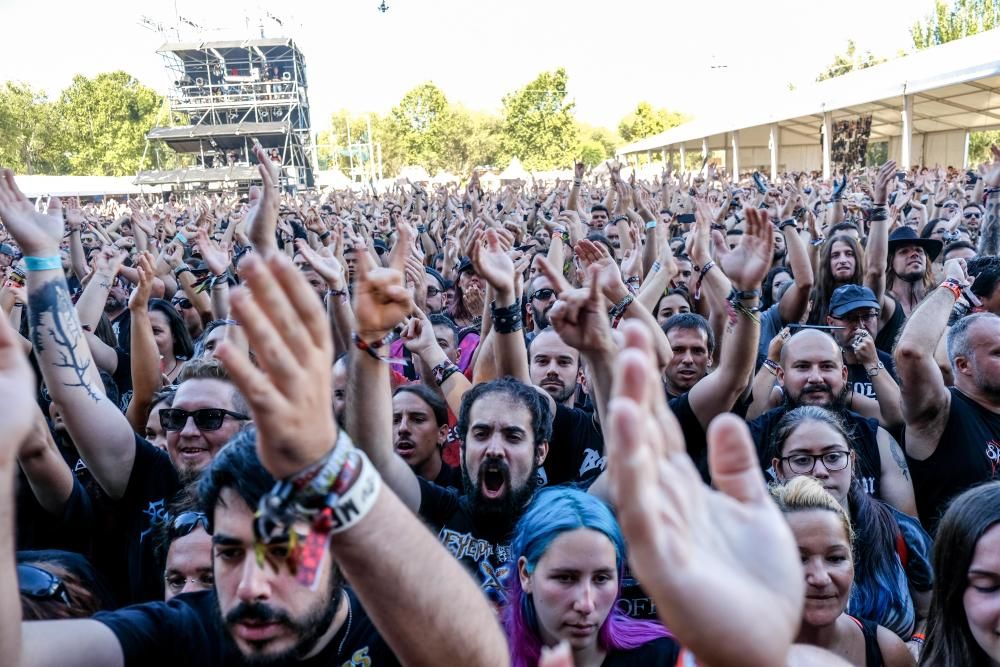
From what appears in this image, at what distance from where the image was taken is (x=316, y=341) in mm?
1166

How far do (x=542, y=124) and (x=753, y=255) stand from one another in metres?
42.7

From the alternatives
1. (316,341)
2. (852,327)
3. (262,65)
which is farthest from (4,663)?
(262,65)

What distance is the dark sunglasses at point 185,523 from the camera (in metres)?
2.35

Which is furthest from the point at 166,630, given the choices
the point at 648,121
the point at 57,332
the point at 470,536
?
the point at 648,121

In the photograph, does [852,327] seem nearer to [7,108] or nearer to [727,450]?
[727,450]

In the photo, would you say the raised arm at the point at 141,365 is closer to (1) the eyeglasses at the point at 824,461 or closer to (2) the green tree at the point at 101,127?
(1) the eyeglasses at the point at 824,461

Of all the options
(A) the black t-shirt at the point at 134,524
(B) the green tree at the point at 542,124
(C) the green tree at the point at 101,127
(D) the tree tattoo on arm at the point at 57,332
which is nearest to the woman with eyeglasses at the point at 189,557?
(A) the black t-shirt at the point at 134,524

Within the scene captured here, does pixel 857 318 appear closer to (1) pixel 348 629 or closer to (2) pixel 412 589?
(1) pixel 348 629

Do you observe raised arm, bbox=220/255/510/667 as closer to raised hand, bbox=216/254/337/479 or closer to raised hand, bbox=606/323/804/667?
raised hand, bbox=216/254/337/479

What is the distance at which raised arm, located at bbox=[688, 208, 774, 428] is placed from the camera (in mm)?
3053

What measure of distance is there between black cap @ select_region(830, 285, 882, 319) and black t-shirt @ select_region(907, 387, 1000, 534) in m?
1.14

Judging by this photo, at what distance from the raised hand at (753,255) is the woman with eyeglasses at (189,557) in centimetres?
215

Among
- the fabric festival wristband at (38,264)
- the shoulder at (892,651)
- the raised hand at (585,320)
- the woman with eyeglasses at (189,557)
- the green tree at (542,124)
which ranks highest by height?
the green tree at (542,124)

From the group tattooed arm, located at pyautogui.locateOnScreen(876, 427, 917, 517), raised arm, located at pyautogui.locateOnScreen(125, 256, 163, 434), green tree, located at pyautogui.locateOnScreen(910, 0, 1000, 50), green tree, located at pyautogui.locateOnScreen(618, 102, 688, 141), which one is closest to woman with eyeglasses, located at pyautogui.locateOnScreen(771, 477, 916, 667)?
tattooed arm, located at pyautogui.locateOnScreen(876, 427, 917, 517)
